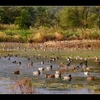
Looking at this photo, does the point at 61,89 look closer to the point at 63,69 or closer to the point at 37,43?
the point at 63,69

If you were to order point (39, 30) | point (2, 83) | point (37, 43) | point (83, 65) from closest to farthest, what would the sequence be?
point (2, 83), point (83, 65), point (37, 43), point (39, 30)

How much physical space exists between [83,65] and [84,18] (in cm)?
1628

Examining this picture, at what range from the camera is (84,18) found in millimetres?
31047

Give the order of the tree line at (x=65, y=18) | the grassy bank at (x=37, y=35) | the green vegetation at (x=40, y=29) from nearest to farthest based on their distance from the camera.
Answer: the grassy bank at (x=37, y=35)
the green vegetation at (x=40, y=29)
the tree line at (x=65, y=18)

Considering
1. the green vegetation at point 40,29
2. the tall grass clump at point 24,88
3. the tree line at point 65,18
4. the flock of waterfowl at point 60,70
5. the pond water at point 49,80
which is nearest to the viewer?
the tall grass clump at point 24,88

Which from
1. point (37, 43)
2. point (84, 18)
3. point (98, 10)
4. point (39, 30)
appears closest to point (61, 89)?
point (37, 43)

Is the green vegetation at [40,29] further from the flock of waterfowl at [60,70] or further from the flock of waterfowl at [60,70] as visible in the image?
the flock of waterfowl at [60,70]

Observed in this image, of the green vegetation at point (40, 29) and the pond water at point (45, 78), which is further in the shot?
the green vegetation at point (40, 29)

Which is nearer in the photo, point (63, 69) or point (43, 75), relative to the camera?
point (43, 75)

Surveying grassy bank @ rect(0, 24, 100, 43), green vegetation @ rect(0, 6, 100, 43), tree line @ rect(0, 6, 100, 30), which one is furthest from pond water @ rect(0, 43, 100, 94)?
tree line @ rect(0, 6, 100, 30)

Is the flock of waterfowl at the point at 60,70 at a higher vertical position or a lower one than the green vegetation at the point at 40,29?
lower

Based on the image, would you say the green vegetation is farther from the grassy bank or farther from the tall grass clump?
the tall grass clump

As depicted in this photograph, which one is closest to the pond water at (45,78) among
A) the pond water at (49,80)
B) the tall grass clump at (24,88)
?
the pond water at (49,80)
